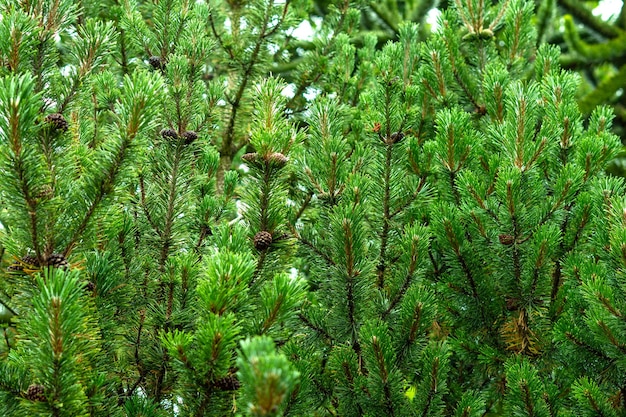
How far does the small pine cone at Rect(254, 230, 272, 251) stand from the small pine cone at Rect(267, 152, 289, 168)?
23 cm

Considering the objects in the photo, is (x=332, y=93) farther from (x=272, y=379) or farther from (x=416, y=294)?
(x=272, y=379)

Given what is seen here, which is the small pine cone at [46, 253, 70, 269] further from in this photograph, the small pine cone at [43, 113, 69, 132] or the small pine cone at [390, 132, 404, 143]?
the small pine cone at [390, 132, 404, 143]

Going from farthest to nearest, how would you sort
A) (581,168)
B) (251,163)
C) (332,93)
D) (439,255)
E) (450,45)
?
1. (332,93)
2. (450,45)
3. (439,255)
4. (581,168)
5. (251,163)

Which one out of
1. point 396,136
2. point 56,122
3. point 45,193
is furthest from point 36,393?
point 396,136

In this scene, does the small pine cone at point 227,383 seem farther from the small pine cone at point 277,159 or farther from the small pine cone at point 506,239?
the small pine cone at point 506,239

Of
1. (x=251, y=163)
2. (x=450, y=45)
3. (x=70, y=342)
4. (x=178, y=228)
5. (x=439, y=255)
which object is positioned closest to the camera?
(x=70, y=342)

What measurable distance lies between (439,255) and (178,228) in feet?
4.02


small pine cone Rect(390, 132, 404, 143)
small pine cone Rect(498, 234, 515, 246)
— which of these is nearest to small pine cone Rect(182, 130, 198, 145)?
small pine cone Rect(390, 132, 404, 143)

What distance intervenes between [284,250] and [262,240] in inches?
4.9

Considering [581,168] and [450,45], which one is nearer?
[581,168]

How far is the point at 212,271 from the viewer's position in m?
1.46

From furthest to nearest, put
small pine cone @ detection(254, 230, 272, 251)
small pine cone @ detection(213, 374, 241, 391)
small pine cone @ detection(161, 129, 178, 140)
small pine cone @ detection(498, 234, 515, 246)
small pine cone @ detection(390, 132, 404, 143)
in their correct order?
small pine cone @ detection(390, 132, 404, 143)
small pine cone @ detection(498, 234, 515, 246)
small pine cone @ detection(161, 129, 178, 140)
small pine cone @ detection(254, 230, 272, 251)
small pine cone @ detection(213, 374, 241, 391)

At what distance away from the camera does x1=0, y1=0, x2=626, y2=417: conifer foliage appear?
156 centimetres

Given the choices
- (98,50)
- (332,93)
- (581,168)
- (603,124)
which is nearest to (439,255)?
(581,168)
